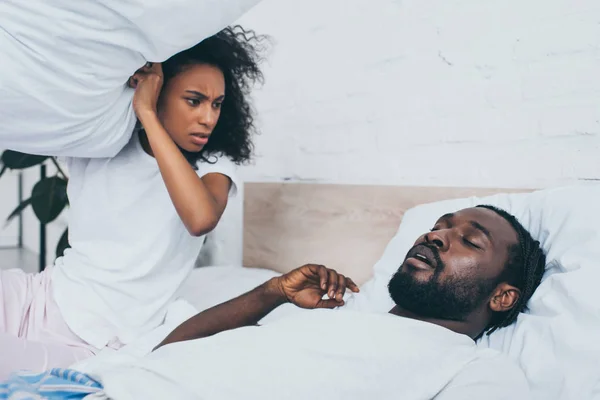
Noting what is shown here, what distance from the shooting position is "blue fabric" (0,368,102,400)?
713mm

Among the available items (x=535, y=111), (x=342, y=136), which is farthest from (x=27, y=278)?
(x=535, y=111)

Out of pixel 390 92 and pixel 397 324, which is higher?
pixel 390 92

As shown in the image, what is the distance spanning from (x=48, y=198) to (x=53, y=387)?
1.23 metres

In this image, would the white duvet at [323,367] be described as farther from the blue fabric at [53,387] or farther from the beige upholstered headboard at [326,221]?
the beige upholstered headboard at [326,221]

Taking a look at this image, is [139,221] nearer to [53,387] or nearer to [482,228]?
[53,387]

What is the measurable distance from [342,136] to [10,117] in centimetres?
87

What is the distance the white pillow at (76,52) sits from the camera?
0.82 metres

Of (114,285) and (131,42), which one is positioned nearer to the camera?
(131,42)

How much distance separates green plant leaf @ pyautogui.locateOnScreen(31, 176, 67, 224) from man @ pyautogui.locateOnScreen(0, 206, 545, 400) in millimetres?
1012

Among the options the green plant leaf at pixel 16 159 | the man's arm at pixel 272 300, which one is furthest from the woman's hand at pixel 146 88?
the green plant leaf at pixel 16 159

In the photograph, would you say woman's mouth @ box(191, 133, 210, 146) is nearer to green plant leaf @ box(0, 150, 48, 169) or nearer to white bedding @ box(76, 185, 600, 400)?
white bedding @ box(76, 185, 600, 400)

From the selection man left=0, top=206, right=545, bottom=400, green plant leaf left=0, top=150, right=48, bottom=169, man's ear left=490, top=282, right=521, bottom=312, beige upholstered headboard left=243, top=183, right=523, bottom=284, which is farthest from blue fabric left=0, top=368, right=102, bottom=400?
green plant leaf left=0, top=150, right=48, bottom=169

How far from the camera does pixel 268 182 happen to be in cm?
175

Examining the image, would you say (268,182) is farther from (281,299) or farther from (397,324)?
(397,324)
